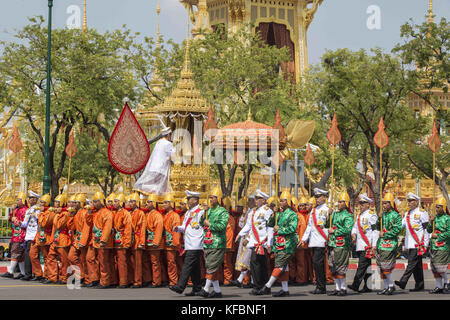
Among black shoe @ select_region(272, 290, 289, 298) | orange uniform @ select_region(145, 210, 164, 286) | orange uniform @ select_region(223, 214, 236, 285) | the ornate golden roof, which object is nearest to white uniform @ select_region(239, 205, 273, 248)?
black shoe @ select_region(272, 290, 289, 298)

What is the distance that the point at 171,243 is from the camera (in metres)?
17.7

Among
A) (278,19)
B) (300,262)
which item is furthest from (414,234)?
(278,19)

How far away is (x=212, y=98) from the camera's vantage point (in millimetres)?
33781

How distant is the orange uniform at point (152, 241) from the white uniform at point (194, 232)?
158 centimetres

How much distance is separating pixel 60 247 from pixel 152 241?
6.74 feet

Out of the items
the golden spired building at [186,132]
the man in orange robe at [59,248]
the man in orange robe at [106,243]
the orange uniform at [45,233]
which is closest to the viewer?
the man in orange robe at [106,243]

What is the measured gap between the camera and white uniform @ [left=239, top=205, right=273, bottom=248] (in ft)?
53.8

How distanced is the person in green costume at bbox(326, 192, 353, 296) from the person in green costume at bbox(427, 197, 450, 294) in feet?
5.89

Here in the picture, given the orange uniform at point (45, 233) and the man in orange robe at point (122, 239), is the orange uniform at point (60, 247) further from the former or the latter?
the man in orange robe at point (122, 239)

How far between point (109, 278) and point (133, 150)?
322 centimetres

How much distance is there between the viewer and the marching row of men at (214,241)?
16.0 metres

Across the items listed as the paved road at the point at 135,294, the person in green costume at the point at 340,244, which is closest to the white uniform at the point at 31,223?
the paved road at the point at 135,294

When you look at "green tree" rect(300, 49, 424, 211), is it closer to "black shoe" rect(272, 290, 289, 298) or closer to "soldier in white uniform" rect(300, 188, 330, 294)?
"soldier in white uniform" rect(300, 188, 330, 294)

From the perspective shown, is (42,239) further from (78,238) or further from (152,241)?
(152,241)
